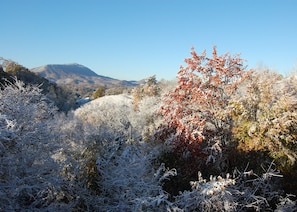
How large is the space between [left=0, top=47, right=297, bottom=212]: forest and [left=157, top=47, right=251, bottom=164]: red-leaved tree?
0.12 ft

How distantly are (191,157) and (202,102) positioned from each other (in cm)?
201

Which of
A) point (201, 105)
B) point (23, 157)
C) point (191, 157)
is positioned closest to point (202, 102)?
point (201, 105)

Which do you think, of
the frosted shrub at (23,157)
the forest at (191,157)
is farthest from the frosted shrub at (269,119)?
the frosted shrub at (23,157)

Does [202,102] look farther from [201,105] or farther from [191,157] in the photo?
[191,157]

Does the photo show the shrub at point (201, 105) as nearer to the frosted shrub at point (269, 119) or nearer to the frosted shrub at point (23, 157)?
the frosted shrub at point (269, 119)

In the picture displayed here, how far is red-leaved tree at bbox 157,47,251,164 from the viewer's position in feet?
29.7

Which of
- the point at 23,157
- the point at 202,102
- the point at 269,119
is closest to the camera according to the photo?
the point at 23,157

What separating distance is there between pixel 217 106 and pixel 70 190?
19.6ft

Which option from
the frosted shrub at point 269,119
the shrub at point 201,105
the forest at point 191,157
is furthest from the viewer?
the shrub at point 201,105

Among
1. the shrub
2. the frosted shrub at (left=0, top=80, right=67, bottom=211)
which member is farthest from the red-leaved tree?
the frosted shrub at (left=0, top=80, right=67, bottom=211)

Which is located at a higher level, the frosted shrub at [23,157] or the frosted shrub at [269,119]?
the frosted shrub at [269,119]

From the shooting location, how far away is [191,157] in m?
9.46

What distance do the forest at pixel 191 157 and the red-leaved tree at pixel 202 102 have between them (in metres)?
0.04

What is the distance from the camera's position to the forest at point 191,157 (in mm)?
6943
